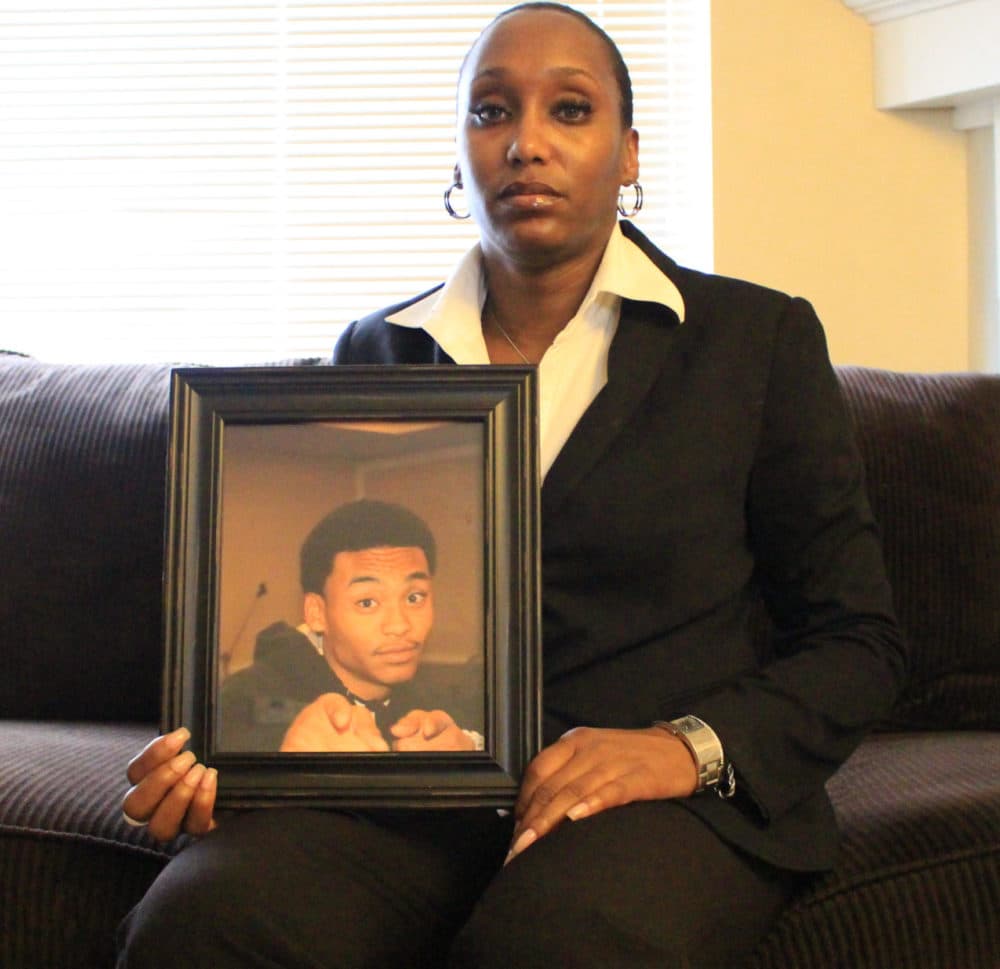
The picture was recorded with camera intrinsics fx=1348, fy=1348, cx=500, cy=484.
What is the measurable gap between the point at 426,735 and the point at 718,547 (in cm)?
35

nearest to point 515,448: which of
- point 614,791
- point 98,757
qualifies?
point 614,791

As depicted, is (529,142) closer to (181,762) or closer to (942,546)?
(181,762)

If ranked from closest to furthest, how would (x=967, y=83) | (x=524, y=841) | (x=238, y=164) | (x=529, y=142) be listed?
(x=524, y=841) < (x=529, y=142) < (x=967, y=83) < (x=238, y=164)

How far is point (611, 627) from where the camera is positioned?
121 centimetres

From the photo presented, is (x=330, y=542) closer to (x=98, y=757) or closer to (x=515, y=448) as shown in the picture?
(x=515, y=448)

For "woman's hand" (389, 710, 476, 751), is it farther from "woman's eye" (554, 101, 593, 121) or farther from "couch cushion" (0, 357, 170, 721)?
"couch cushion" (0, 357, 170, 721)

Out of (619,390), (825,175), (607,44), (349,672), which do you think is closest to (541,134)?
(607,44)

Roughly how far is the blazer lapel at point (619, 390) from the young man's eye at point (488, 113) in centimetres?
22

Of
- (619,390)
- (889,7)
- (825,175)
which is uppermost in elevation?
(889,7)

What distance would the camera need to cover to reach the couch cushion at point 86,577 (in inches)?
68.3

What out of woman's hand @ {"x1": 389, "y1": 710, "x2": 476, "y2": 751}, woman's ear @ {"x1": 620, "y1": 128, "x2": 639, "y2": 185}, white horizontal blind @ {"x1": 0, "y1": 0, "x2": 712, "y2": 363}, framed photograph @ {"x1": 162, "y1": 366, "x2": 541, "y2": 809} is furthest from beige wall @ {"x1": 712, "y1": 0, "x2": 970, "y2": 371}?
woman's hand @ {"x1": 389, "y1": 710, "x2": 476, "y2": 751}

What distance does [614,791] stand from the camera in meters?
1.05

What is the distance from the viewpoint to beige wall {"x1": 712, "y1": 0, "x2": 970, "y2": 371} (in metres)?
2.18

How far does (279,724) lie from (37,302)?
62.6 inches
